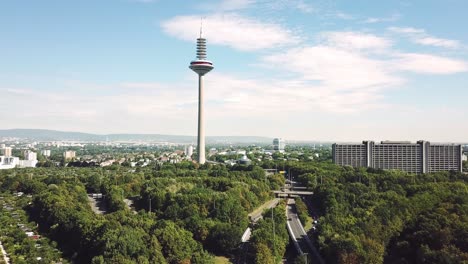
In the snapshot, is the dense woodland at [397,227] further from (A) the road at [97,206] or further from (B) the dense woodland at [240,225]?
(A) the road at [97,206]

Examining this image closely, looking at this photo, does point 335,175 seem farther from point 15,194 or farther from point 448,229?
point 15,194

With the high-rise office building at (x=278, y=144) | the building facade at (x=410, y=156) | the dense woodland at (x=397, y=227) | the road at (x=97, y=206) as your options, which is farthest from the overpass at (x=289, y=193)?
the high-rise office building at (x=278, y=144)

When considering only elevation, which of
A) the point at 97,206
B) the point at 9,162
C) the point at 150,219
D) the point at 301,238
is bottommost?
the point at 97,206

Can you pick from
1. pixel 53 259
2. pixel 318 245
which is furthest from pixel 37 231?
pixel 318 245

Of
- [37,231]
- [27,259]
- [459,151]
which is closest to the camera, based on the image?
[27,259]

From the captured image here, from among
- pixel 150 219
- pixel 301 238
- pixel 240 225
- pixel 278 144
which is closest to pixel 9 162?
pixel 150 219

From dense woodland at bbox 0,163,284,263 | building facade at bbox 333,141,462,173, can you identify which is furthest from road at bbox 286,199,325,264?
building facade at bbox 333,141,462,173

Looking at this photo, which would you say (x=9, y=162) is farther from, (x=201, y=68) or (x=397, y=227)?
(x=397, y=227)
